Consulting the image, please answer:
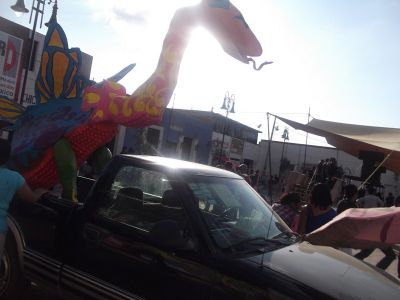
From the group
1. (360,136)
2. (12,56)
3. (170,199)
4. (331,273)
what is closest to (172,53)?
(170,199)

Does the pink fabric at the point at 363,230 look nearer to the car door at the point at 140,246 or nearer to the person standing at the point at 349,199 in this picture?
the car door at the point at 140,246

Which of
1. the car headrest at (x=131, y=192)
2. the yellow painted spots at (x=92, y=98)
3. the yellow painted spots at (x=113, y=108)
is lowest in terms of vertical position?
the car headrest at (x=131, y=192)

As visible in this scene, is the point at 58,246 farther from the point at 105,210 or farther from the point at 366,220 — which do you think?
the point at 366,220

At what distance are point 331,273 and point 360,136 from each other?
5189mm

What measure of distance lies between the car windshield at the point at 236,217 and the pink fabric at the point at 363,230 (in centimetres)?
31

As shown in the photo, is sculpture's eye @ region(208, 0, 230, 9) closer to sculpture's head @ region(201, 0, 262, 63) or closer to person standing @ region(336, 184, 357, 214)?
sculpture's head @ region(201, 0, 262, 63)

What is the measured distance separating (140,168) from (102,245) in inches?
27.1

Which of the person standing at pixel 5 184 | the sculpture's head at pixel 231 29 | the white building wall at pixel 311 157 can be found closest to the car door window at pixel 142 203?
the person standing at pixel 5 184

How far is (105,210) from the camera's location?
3498 mm

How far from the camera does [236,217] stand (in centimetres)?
342

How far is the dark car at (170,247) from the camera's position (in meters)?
2.68

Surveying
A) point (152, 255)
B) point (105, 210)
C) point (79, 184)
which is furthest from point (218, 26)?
point (152, 255)

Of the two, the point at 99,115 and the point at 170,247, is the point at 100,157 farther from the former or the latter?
the point at 170,247

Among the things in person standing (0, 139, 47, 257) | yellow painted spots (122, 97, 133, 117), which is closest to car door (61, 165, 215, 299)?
person standing (0, 139, 47, 257)
